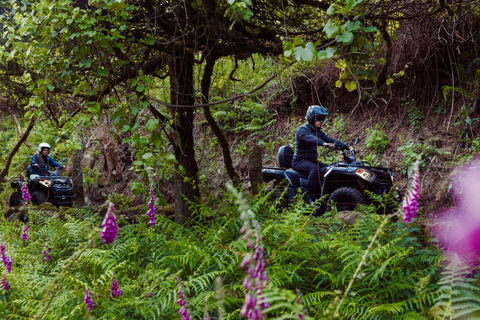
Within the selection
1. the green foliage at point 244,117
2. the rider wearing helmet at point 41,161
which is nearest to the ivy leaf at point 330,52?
the green foliage at point 244,117

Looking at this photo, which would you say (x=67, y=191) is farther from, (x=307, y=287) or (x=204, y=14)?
(x=307, y=287)

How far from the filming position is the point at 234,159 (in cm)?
867

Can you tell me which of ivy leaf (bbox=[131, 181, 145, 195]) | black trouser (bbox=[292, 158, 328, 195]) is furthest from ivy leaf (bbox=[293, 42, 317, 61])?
black trouser (bbox=[292, 158, 328, 195])

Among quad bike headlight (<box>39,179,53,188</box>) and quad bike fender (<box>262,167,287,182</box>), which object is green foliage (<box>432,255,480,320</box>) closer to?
quad bike fender (<box>262,167,287,182</box>)

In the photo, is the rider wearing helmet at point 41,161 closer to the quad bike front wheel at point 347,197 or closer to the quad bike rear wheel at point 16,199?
the quad bike rear wheel at point 16,199

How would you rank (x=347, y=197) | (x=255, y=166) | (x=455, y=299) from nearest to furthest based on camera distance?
(x=455, y=299) < (x=255, y=166) < (x=347, y=197)

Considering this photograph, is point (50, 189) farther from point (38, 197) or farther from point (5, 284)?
point (5, 284)

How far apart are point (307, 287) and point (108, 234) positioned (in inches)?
64.4

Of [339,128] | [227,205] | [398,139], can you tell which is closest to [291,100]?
[339,128]

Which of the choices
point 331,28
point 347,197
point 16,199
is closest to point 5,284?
point 331,28

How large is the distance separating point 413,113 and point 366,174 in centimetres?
293

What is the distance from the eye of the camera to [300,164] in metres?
5.54

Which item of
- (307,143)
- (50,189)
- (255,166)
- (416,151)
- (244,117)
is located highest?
(244,117)

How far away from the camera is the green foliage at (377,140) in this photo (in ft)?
22.3
